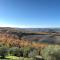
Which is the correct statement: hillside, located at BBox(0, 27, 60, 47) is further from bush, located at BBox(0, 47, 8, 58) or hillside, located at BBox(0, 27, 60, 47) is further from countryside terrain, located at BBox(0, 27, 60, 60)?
bush, located at BBox(0, 47, 8, 58)

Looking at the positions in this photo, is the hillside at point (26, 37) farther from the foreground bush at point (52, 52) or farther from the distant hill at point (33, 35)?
the foreground bush at point (52, 52)

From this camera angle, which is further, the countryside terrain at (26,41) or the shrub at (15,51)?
the shrub at (15,51)

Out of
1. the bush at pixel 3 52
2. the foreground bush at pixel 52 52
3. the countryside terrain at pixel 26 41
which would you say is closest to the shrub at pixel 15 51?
the countryside terrain at pixel 26 41

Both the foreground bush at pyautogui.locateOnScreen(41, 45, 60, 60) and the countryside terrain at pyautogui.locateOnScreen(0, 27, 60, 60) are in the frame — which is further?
the countryside terrain at pyautogui.locateOnScreen(0, 27, 60, 60)

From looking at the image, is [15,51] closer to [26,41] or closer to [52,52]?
[26,41]

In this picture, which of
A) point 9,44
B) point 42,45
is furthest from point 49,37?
point 9,44

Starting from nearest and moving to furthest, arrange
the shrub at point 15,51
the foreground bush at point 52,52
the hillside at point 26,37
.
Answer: the foreground bush at point 52,52
the hillside at point 26,37
the shrub at point 15,51

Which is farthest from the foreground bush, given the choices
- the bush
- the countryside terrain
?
the bush

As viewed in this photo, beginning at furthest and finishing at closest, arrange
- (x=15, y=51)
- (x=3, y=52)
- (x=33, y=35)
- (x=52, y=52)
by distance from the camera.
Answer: (x=3, y=52), (x=15, y=51), (x=33, y=35), (x=52, y=52)

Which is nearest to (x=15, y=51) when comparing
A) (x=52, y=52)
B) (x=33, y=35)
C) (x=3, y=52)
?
(x=3, y=52)
